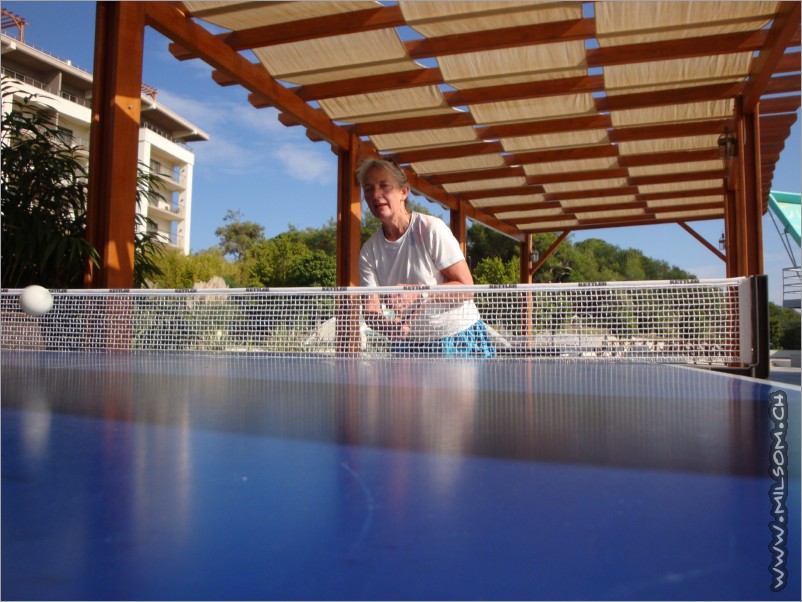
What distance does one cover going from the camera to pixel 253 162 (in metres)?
58.9

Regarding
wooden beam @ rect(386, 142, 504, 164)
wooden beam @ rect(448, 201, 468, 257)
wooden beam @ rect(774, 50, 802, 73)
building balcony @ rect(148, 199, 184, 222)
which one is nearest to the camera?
wooden beam @ rect(774, 50, 802, 73)

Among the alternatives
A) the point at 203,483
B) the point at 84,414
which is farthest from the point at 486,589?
the point at 84,414

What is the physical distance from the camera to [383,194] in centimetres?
336

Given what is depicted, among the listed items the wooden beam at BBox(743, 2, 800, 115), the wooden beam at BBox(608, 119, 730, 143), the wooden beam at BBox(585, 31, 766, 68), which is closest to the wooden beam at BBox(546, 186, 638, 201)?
the wooden beam at BBox(608, 119, 730, 143)

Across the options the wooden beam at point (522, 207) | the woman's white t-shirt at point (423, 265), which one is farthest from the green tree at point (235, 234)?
Result: the woman's white t-shirt at point (423, 265)

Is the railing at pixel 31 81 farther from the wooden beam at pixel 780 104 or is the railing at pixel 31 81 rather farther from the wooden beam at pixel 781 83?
the wooden beam at pixel 781 83

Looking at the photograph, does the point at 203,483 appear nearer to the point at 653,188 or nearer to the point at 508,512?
the point at 508,512

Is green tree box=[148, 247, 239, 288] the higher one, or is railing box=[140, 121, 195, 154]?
railing box=[140, 121, 195, 154]

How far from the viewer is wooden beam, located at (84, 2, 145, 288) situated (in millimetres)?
3996

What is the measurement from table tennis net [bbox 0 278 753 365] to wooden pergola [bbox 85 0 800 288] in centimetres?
42

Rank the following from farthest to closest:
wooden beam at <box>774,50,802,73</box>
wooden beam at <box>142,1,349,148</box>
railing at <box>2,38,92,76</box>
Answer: railing at <box>2,38,92,76</box>, wooden beam at <box>774,50,802,73</box>, wooden beam at <box>142,1,349,148</box>

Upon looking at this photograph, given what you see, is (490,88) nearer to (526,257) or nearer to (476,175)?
(476,175)

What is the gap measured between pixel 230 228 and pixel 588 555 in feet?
140

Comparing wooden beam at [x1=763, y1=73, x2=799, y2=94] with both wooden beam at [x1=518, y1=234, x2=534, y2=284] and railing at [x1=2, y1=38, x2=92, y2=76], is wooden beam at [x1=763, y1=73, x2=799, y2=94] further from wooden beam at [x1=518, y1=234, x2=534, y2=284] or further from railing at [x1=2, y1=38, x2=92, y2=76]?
railing at [x1=2, y1=38, x2=92, y2=76]
